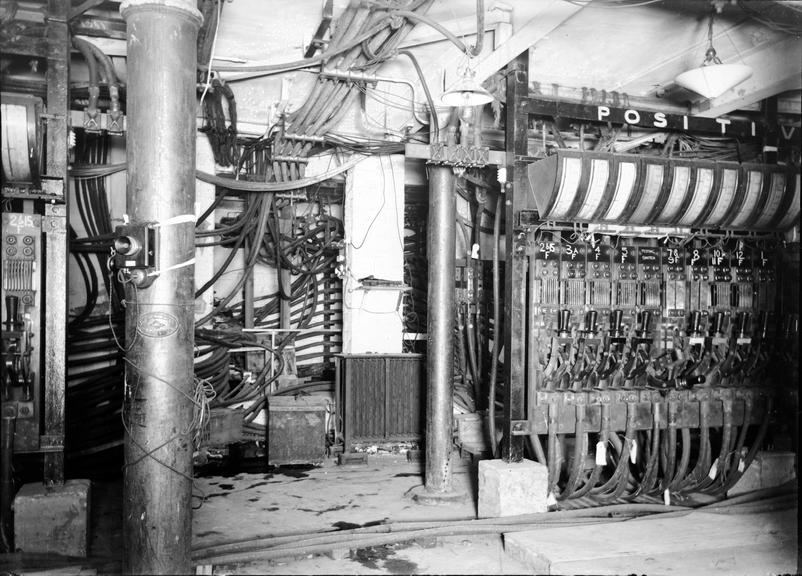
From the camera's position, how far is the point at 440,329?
478cm

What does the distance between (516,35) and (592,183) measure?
3.74ft

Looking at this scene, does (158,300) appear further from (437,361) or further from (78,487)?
(437,361)

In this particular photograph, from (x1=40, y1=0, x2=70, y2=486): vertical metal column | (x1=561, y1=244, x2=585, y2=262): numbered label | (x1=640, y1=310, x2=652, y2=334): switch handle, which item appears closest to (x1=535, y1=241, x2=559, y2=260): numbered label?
(x1=561, y1=244, x2=585, y2=262): numbered label

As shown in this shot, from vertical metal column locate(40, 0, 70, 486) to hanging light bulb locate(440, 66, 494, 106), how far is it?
227cm

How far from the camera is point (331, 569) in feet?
11.9

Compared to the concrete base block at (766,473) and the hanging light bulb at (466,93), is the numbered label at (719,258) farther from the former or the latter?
the hanging light bulb at (466,93)

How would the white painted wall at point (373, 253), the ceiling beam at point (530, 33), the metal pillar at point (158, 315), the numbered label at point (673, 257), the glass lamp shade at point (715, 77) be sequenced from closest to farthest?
1. the metal pillar at point (158, 315)
2. the ceiling beam at point (530, 33)
3. the glass lamp shade at point (715, 77)
4. the numbered label at point (673, 257)
5. the white painted wall at point (373, 253)

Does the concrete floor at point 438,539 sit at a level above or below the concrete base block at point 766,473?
below

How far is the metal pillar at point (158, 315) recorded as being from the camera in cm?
309

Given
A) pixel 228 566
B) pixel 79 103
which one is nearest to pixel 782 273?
pixel 228 566

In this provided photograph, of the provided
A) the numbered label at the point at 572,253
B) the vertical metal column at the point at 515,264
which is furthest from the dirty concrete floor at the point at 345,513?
the numbered label at the point at 572,253

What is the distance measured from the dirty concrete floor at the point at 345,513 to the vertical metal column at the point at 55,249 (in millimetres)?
1049

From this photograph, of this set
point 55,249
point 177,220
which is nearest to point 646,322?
point 177,220

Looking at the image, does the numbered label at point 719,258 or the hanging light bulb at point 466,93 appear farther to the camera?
the numbered label at point 719,258
